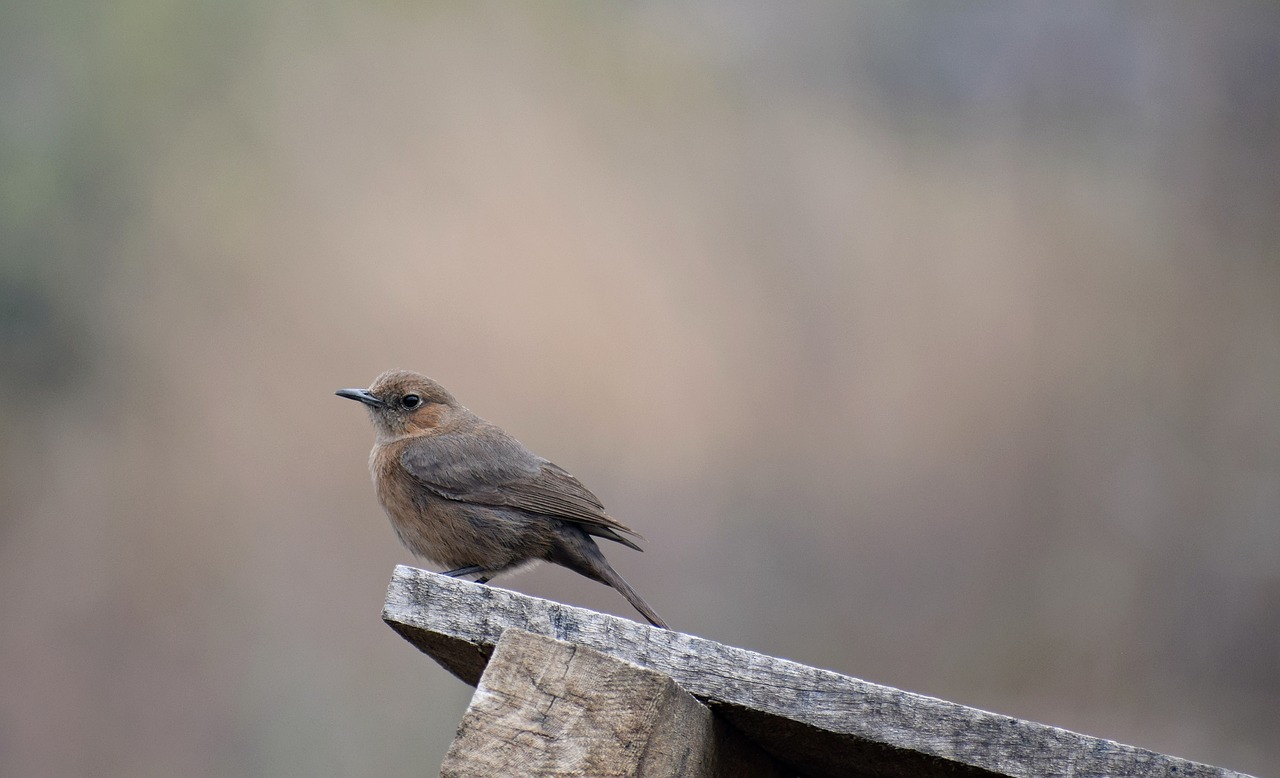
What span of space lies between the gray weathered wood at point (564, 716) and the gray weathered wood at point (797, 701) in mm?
95

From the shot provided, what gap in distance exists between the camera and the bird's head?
14.1ft

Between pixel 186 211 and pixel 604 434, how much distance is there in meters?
2.28

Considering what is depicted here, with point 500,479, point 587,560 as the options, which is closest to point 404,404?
point 500,479

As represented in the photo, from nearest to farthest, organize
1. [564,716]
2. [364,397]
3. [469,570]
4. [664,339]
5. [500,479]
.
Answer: [564,716] → [469,570] → [500,479] → [364,397] → [664,339]

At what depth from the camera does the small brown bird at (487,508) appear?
3812 mm

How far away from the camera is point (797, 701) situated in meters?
2.09

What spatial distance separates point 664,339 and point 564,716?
3.84m

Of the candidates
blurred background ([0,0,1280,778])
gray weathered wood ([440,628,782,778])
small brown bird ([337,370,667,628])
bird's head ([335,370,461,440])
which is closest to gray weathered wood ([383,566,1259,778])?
gray weathered wood ([440,628,782,778])

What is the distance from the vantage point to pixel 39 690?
17.1ft

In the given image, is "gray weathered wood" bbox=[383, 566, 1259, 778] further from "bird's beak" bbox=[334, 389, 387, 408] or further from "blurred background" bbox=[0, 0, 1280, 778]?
"blurred background" bbox=[0, 0, 1280, 778]

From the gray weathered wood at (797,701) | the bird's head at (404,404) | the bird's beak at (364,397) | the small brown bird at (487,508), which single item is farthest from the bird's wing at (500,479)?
the gray weathered wood at (797,701)

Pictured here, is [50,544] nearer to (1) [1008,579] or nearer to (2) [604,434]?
(2) [604,434]

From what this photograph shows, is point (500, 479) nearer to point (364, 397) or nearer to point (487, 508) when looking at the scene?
point (487, 508)

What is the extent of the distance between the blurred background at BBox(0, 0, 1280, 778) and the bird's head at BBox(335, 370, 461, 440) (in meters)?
1.35
